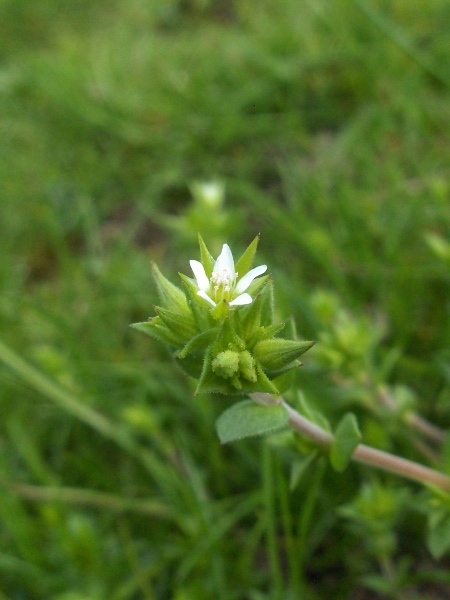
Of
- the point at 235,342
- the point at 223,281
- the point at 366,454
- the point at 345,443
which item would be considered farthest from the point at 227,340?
the point at 366,454

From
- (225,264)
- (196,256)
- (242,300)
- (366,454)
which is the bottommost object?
(366,454)

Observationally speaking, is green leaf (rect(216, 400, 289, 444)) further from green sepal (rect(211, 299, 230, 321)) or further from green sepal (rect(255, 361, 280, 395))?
green sepal (rect(211, 299, 230, 321))

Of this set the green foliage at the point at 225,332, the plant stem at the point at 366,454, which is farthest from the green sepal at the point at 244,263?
the plant stem at the point at 366,454

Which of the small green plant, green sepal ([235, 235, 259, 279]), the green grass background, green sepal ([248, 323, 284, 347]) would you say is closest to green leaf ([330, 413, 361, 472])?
the small green plant

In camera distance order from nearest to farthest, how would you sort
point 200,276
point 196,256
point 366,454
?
point 200,276 < point 366,454 < point 196,256

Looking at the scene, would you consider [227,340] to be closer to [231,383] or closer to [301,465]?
[231,383]

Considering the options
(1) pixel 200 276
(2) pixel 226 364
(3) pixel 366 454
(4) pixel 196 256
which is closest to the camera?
(2) pixel 226 364

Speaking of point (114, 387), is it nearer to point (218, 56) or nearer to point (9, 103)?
point (218, 56)

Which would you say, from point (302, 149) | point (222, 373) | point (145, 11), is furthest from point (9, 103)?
point (222, 373)
